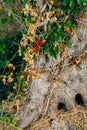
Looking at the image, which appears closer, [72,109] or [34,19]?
[34,19]

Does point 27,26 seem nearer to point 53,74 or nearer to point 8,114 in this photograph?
point 53,74

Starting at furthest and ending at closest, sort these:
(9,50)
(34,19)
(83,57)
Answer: (9,50) → (83,57) → (34,19)

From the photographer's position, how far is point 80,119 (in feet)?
14.0

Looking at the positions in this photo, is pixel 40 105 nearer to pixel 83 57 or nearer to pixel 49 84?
pixel 49 84

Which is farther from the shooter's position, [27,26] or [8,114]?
[8,114]

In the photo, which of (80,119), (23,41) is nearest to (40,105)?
(80,119)

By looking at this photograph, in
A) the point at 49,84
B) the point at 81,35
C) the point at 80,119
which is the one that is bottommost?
the point at 80,119

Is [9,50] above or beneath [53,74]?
above

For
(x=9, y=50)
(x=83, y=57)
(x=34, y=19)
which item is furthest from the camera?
(x=9, y=50)

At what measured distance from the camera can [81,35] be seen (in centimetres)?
393

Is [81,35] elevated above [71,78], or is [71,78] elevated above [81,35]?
[81,35]

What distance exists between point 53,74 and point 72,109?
0.50 meters

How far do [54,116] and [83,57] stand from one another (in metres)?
0.76

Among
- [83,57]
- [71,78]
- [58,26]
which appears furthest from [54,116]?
[58,26]
